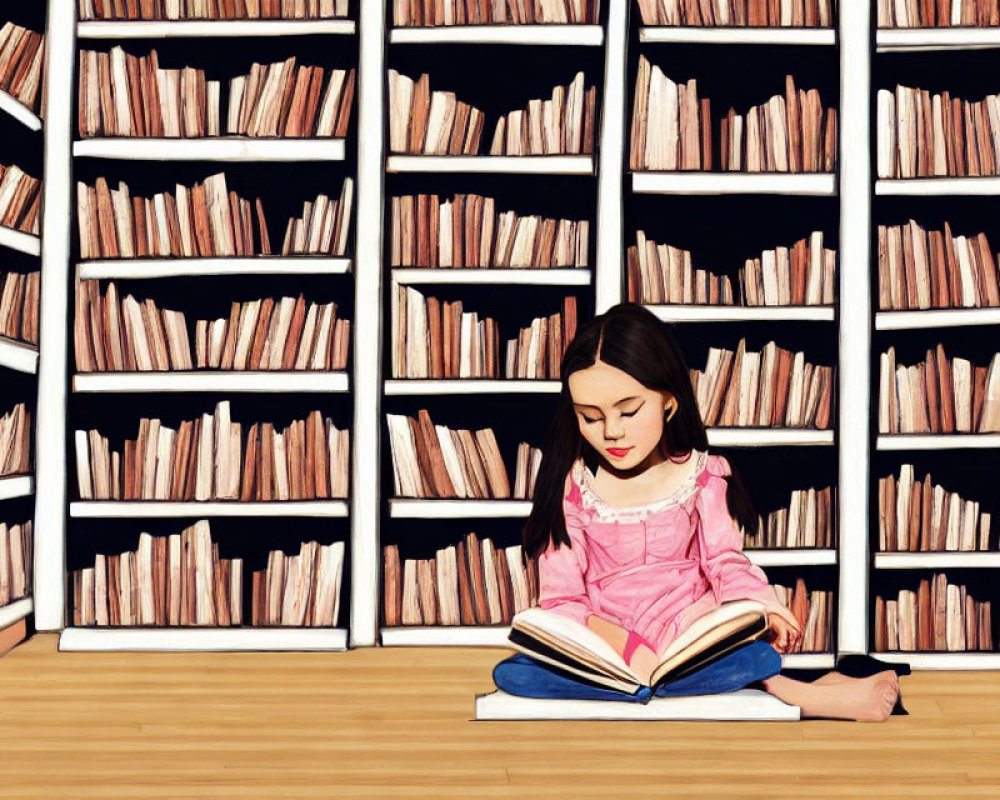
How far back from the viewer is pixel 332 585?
3371mm

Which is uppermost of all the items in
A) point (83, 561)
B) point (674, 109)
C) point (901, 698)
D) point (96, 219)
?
point (674, 109)

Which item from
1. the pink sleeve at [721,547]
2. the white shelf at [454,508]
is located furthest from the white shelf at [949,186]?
the white shelf at [454,508]

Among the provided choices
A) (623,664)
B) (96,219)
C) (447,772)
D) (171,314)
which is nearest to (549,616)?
(623,664)

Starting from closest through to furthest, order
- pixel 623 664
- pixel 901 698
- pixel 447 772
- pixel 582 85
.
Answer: pixel 447 772
pixel 623 664
pixel 901 698
pixel 582 85

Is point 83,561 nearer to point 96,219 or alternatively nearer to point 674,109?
point 96,219

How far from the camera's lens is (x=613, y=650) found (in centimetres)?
247

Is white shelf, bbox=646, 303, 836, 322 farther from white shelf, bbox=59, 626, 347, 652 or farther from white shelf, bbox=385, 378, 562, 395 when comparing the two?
white shelf, bbox=59, 626, 347, 652

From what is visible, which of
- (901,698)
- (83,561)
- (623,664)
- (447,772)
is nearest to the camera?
(447,772)

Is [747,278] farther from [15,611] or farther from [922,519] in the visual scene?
[15,611]

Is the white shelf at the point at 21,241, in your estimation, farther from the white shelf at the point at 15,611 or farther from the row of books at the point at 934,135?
the row of books at the point at 934,135

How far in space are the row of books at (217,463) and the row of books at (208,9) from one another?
1.17 metres

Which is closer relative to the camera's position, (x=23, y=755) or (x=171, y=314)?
(x=23, y=755)

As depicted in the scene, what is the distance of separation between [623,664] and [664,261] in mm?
1309

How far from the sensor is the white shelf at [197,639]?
3303 mm
